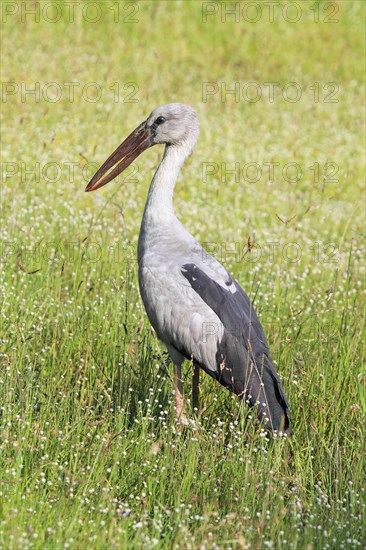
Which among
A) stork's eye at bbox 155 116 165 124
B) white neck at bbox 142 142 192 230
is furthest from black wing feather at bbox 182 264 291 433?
stork's eye at bbox 155 116 165 124

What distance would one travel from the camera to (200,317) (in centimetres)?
509

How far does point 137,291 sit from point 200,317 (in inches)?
55.5

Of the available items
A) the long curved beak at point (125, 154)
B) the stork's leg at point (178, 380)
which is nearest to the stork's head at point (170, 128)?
the long curved beak at point (125, 154)

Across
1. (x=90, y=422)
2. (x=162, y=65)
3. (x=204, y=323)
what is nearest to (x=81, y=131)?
(x=162, y=65)

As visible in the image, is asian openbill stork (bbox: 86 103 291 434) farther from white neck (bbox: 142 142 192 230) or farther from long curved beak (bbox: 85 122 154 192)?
long curved beak (bbox: 85 122 154 192)

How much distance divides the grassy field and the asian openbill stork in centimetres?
18

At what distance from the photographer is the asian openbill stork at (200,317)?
4797 mm

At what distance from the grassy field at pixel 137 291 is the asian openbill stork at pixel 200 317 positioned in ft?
0.58

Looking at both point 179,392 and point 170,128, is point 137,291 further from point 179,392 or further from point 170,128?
point 179,392

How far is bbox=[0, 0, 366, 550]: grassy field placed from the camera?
3916 millimetres

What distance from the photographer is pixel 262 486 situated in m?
4.05

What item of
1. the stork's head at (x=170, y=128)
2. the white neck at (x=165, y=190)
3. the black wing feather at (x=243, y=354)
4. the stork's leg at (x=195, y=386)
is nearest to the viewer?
the black wing feather at (x=243, y=354)

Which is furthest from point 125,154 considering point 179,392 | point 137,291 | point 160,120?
point 179,392

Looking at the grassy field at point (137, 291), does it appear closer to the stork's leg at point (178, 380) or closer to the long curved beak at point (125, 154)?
the stork's leg at point (178, 380)
